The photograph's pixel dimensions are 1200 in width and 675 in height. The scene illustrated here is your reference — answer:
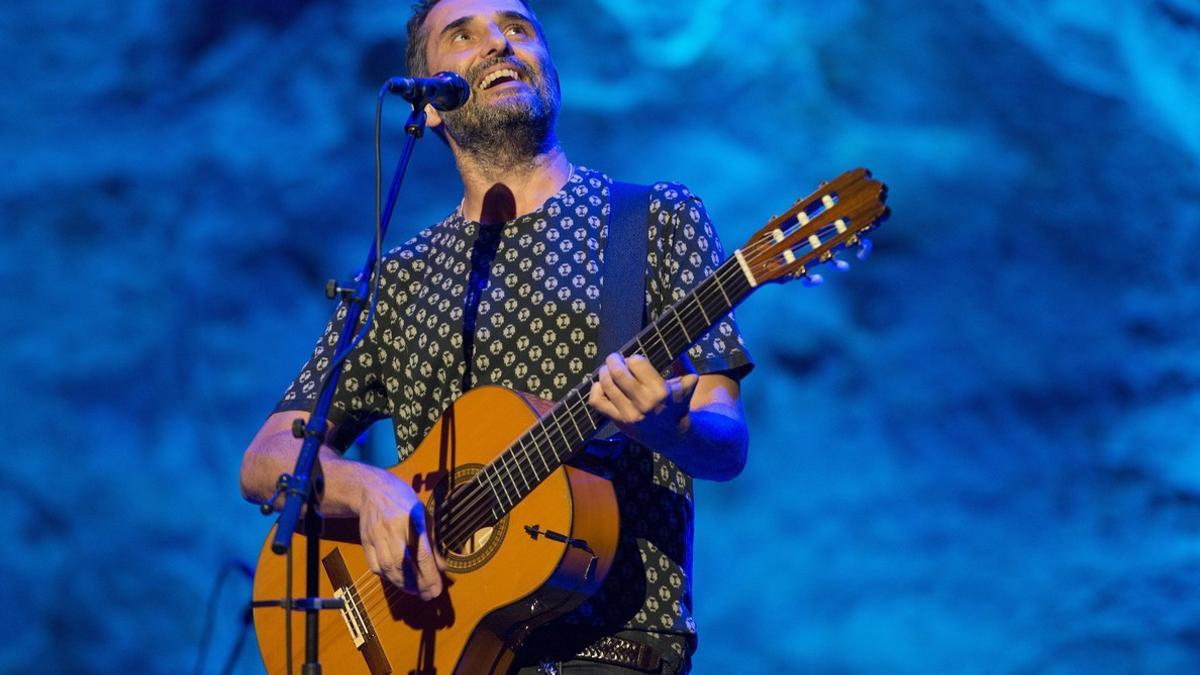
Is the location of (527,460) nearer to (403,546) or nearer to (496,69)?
(403,546)

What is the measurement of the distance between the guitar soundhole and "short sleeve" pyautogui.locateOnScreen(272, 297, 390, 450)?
0.49 meters

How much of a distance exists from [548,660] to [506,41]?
1473 mm

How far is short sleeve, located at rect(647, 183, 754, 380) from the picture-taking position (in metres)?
2.65

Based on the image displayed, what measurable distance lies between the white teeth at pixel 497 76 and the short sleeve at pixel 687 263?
19.3 inches

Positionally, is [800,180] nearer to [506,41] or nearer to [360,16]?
[506,41]

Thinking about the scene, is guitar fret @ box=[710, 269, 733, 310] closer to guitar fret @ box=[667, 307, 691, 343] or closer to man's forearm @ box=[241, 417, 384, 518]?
guitar fret @ box=[667, 307, 691, 343]

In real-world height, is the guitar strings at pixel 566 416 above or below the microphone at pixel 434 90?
below

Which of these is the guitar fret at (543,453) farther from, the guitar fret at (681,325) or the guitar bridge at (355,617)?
the guitar bridge at (355,617)

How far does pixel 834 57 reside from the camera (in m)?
4.20

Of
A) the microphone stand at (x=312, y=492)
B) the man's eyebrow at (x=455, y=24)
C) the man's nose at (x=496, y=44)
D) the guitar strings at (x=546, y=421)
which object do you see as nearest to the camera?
the microphone stand at (x=312, y=492)

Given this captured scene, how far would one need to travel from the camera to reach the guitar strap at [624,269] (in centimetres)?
268

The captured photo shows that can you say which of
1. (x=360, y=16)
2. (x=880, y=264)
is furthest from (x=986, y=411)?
(x=360, y=16)

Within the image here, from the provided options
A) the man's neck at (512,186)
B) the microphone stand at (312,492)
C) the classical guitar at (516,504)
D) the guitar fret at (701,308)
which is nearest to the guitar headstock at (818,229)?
the classical guitar at (516,504)

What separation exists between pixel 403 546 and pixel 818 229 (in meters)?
0.99
